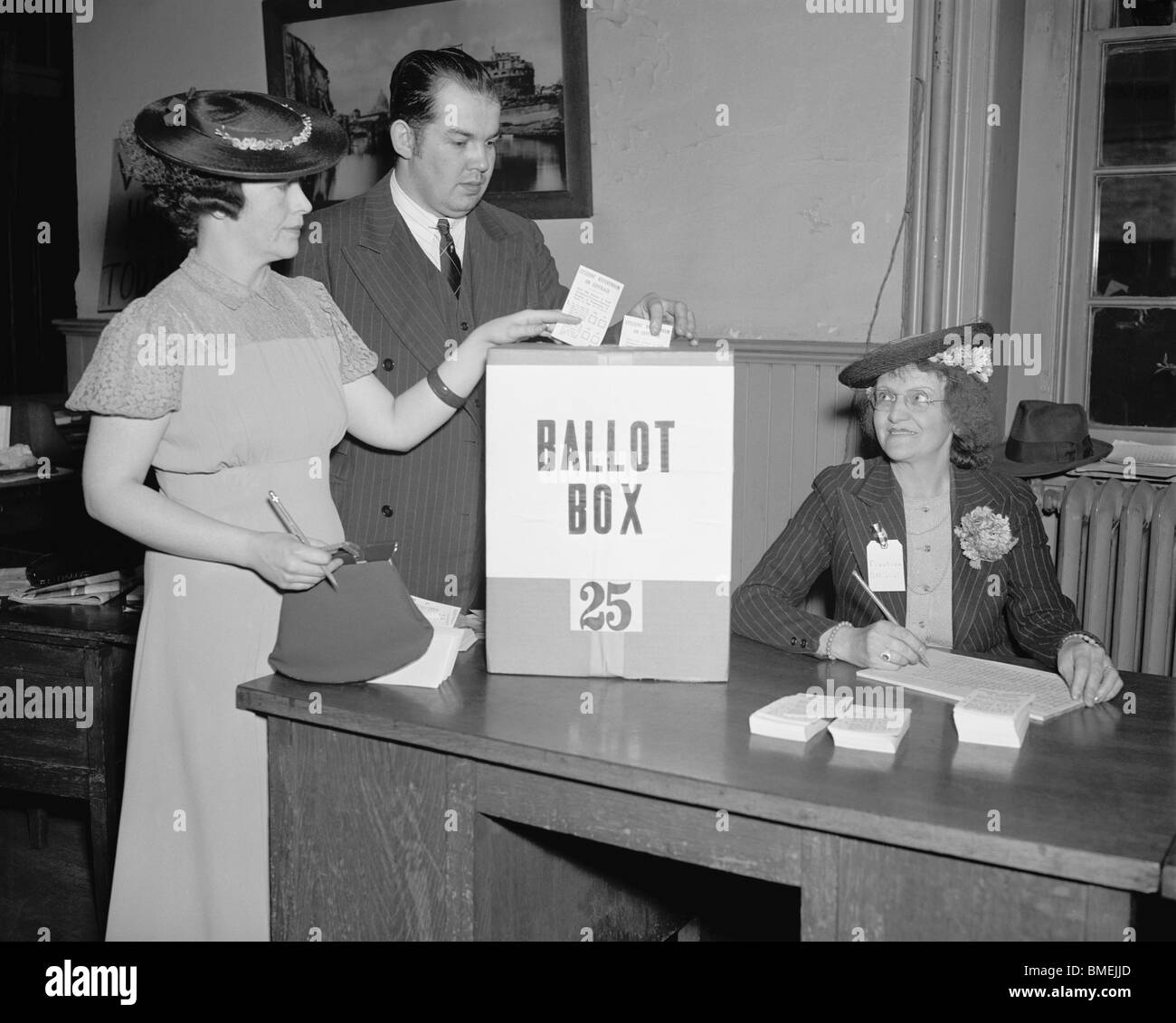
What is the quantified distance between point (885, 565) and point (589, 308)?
912 millimetres

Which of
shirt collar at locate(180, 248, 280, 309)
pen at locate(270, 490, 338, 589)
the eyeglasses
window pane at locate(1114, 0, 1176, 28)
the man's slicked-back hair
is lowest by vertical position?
pen at locate(270, 490, 338, 589)

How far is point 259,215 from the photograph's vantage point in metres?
2.09

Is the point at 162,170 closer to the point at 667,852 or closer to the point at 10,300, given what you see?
the point at 667,852

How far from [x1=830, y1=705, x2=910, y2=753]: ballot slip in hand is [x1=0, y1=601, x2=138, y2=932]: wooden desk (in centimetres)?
186

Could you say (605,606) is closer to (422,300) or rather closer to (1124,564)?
(422,300)

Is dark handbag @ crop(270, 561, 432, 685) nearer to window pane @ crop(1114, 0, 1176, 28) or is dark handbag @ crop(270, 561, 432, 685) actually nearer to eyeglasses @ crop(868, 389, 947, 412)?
eyeglasses @ crop(868, 389, 947, 412)

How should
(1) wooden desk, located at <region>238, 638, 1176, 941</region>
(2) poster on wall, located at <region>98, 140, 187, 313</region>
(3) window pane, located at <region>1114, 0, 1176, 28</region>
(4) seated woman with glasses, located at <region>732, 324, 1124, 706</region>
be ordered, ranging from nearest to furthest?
1. (1) wooden desk, located at <region>238, 638, 1176, 941</region>
2. (4) seated woman with glasses, located at <region>732, 324, 1124, 706</region>
3. (3) window pane, located at <region>1114, 0, 1176, 28</region>
4. (2) poster on wall, located at <region>98, 140, 187, 313</region>

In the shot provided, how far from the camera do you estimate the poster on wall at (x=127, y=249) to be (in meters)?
4.76

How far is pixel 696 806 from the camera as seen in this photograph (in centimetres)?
167

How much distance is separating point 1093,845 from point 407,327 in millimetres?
1706

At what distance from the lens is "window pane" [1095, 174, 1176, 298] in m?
3.41

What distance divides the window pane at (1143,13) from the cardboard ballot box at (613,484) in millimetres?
2250

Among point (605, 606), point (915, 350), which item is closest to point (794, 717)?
point (605, 606)

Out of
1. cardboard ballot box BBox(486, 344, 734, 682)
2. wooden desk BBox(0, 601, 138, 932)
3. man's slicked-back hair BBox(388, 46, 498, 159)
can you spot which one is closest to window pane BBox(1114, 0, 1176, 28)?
man's slicked-back hair BBox(388, 46, 498, 159)
